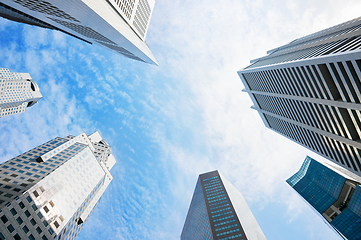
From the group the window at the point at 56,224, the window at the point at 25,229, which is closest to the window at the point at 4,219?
the window at the point at 25,229

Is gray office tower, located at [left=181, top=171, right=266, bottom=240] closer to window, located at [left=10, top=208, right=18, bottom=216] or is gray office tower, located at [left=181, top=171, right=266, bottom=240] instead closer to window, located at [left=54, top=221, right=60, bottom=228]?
window, located at [left=54, top=221, right=60, bottom=228]

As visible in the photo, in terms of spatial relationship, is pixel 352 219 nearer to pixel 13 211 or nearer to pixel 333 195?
pixel 333 195

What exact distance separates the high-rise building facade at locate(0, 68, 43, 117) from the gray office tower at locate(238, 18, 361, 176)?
565ft

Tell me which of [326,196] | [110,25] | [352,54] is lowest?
[326,196]

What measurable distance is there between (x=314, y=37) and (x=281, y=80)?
33089mm

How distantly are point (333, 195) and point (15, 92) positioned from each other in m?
225

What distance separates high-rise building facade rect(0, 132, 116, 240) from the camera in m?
45.8

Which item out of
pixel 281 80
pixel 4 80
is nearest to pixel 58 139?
pixel 4 80

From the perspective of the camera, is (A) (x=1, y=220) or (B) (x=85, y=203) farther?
(B) (x=85, y=203)

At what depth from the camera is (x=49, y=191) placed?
57.3 m

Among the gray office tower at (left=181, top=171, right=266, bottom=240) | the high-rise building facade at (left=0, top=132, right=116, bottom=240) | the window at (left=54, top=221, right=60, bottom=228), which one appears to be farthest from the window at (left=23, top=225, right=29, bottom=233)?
the gray office tower at (left=181, top=171, right=266, bottom=240)

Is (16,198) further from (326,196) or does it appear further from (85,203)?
(326,196)

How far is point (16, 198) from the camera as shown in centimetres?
4597

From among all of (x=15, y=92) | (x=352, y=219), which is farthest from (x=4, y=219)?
(x=15, y=92)
